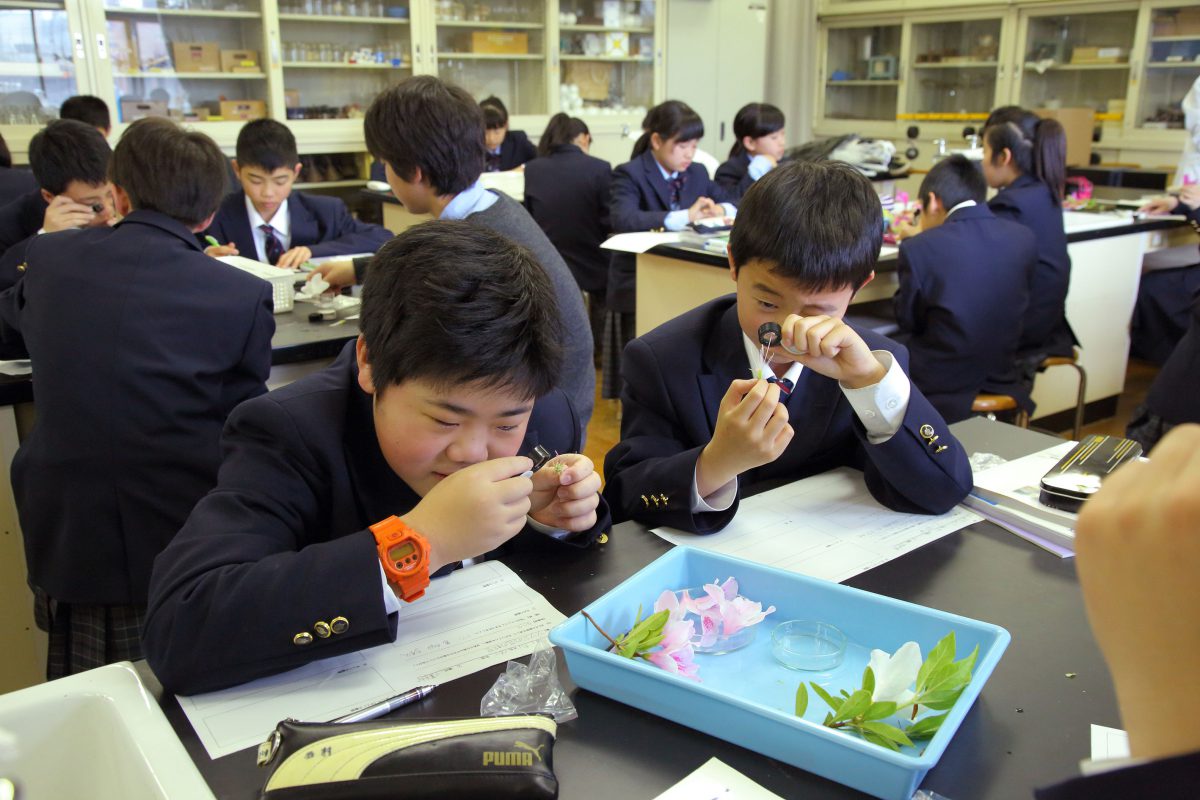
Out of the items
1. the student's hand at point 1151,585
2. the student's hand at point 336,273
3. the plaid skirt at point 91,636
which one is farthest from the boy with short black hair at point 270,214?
the student's hand at point 1151,585

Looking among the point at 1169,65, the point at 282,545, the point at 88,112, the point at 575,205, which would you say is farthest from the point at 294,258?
the point at 1169,65

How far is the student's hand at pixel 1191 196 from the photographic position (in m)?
4.04

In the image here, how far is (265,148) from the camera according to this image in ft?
10.4

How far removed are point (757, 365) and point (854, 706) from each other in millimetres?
780

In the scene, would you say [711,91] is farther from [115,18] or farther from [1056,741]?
[1056,741]

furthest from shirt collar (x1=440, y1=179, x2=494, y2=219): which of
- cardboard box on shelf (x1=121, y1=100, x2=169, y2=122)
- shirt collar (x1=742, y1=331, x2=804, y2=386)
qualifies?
cardboard box on shelf (x1=121, y1=100, x2=169, y2=122)

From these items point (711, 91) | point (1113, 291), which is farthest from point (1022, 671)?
point (711, 91)

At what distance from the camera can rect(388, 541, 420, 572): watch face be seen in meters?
0.95

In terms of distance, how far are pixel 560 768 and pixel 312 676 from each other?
285 mm

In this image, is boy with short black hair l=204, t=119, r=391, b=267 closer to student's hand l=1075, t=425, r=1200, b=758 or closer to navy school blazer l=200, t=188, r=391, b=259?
navy school blazer l=200, t=188, r=391, b=259

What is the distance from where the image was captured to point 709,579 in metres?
1.08

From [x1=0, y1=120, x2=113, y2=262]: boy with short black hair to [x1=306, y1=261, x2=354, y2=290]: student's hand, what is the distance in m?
0.63

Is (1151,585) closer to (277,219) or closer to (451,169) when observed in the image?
(451,169)

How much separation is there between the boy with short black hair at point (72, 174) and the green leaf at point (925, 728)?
106 inches
